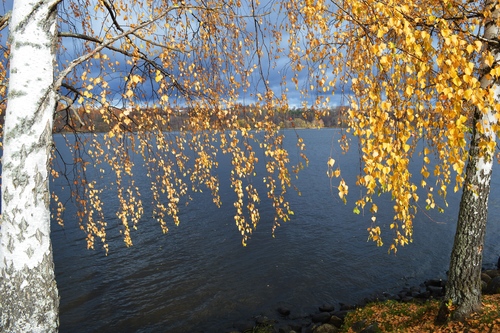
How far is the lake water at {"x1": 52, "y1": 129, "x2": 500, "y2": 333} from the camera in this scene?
12789 millimetres

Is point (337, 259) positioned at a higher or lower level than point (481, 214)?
lower

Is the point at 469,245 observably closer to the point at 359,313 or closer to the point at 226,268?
the point at 359,313

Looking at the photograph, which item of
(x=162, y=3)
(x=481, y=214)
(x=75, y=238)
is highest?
(x=162, y=3)

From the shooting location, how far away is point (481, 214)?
21.7 feet

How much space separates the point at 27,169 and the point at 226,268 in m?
13.7

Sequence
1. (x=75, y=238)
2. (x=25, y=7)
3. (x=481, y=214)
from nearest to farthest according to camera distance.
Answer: (x=25, y=7)
(x=481, y=214)
(x=75, y=238)

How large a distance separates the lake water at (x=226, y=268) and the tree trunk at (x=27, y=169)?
9.43 meters

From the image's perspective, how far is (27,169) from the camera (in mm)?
3146

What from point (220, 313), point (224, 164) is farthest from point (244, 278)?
point (224, 164)

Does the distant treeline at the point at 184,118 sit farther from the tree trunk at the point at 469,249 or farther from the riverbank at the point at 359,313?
the riverbank at the point at 359,313

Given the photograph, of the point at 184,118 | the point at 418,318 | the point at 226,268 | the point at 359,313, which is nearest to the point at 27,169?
the point at 184,118

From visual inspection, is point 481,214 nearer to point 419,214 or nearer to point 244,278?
point 244,278

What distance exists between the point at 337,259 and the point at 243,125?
13039 millimetres

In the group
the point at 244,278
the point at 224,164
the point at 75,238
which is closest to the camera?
the point at 244,278
